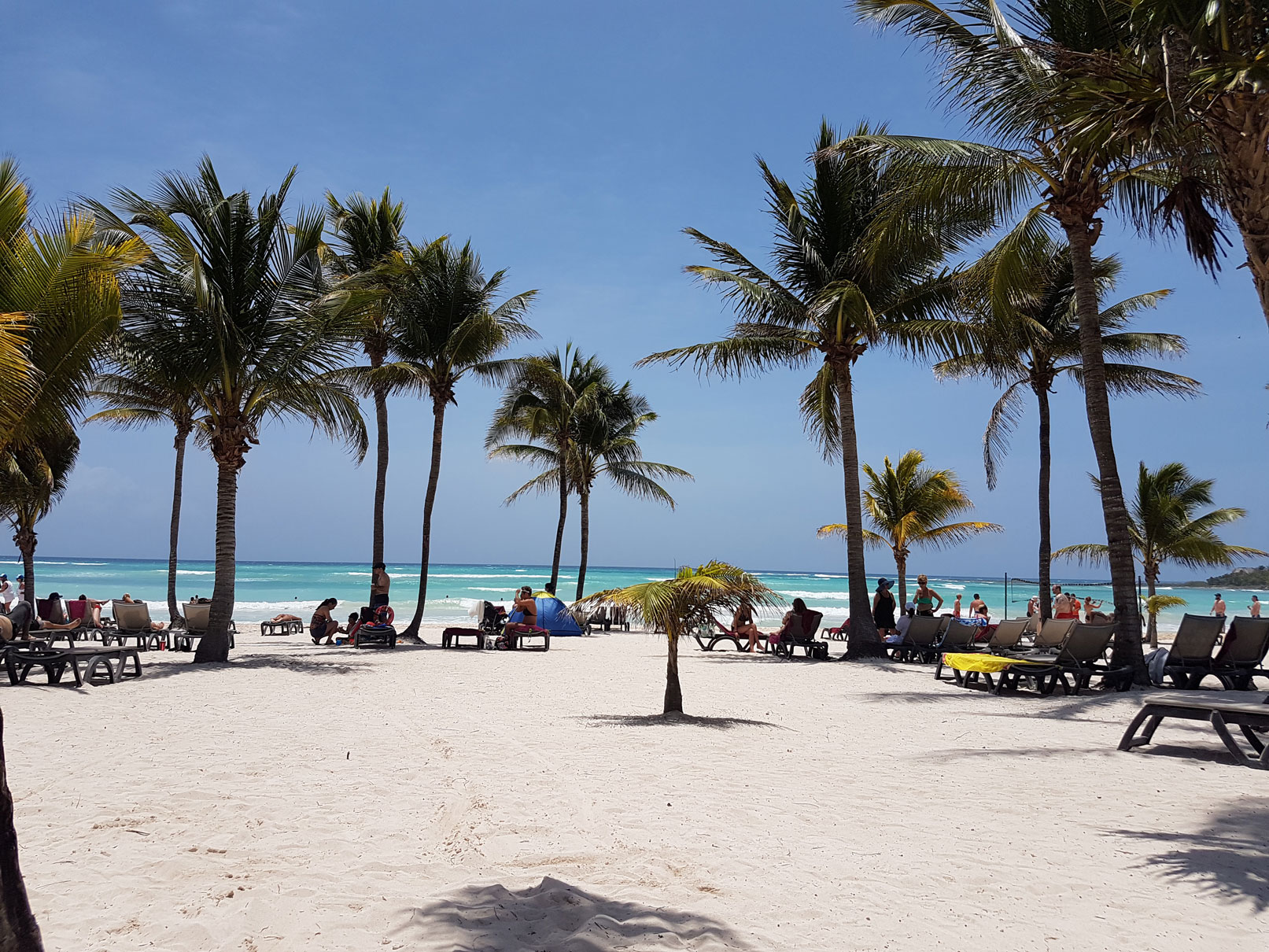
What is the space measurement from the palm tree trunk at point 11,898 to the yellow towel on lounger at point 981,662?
989 centimetres

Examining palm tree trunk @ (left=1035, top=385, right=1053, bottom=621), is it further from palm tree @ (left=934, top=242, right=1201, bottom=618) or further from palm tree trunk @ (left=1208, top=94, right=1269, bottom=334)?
palm tree trunk @ (left=1208, top=94, right=1269, bottom=334)

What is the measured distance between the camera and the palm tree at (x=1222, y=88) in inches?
194

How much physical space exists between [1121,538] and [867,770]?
6960 millimetres

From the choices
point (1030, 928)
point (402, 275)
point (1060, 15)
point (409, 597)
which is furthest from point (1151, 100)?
point (409, 597)

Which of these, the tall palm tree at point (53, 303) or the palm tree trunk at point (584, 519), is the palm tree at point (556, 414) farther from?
the tall palm tree at point (53, 303)

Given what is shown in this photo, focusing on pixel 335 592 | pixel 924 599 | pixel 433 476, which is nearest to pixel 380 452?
pixel 433 476

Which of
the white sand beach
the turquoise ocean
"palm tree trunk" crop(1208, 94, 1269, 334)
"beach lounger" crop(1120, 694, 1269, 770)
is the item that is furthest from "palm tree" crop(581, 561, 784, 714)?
the turquoise ocean

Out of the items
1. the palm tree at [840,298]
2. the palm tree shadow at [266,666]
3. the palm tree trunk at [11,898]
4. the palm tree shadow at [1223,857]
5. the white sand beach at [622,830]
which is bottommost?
the palm tree shadow at [266,666]

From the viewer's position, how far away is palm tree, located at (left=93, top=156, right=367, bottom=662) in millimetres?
12562

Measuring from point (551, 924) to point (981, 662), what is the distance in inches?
341

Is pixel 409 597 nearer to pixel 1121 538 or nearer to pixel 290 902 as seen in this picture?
pixel 1121 538

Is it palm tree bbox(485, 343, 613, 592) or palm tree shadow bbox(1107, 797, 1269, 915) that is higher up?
palm tree bbox(485, 343, 613, 592)

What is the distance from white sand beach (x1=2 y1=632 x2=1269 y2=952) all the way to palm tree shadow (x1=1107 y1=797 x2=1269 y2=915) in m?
0.02

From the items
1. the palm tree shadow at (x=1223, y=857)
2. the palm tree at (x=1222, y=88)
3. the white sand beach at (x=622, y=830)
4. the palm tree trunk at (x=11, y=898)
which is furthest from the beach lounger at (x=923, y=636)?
the palm tree trunk at (x=11, y=898)
